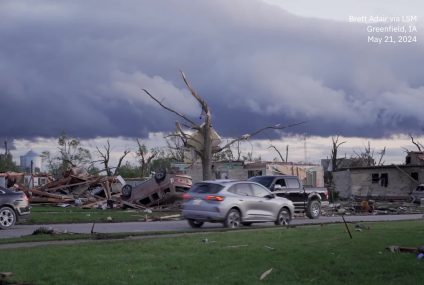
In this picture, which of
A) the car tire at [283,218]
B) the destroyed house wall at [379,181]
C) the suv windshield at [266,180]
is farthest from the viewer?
the destroyed house wall at [379,181]

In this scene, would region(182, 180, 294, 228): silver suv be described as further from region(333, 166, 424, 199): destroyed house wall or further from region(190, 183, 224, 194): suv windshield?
region(333, 166, 424, 199): destroyed house wall

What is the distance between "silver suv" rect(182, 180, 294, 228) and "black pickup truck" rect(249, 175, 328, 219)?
15.6 ft

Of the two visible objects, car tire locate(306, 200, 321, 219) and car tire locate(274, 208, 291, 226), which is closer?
car tire locate(274, 208, 291, 226)

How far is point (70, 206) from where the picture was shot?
37031mm

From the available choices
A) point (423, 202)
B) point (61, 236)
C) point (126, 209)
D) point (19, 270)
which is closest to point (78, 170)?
point (126, 209)

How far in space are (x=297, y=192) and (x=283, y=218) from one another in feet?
17.4

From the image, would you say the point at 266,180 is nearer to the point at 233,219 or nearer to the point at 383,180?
the point at 233,219

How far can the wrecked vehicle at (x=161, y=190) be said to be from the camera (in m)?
34.5

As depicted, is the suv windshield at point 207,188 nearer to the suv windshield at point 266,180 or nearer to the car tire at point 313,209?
the suv windshield at point 266,180

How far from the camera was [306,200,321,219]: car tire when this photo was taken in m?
28.9

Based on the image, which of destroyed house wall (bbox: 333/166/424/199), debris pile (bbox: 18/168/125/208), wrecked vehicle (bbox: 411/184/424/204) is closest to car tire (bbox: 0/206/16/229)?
debris pile (bbox: 18/168/125/208)

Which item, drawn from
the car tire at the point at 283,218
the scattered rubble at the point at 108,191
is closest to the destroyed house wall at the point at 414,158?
the scattered rubble at the point at 108,191

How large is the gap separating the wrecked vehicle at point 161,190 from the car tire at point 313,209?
813 centimetres

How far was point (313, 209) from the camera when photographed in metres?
29.1
